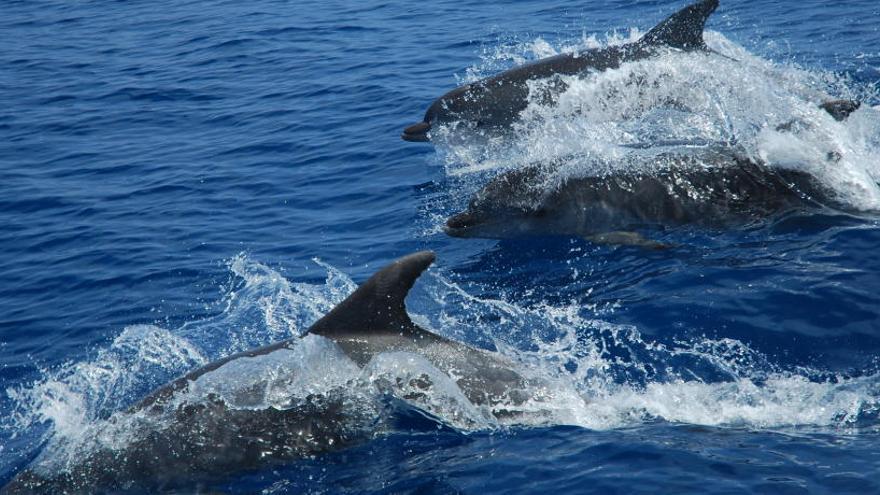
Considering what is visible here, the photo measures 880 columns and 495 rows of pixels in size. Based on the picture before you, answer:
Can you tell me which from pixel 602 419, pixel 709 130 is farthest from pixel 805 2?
pixel 602 419

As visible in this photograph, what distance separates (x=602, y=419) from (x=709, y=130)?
8.41 m

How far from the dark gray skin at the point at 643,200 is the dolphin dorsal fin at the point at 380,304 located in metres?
4.35

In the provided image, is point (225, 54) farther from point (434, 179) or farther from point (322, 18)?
point (434, 179)

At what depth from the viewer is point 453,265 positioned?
41.5 ft

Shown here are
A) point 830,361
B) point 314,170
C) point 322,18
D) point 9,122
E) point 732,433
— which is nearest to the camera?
point 732,433

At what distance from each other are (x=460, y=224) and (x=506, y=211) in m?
0.58

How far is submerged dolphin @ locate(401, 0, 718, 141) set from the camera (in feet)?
53.7

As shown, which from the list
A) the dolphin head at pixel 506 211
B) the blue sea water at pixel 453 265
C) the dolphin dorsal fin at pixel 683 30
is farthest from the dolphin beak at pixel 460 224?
the dolphin dorsal fin at pixel 683 30

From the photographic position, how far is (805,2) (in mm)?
24172

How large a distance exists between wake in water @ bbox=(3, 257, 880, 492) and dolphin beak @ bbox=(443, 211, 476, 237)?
2.48m

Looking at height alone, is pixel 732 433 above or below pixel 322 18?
below

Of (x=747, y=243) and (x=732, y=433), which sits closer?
Answer: (x=732, y=433)

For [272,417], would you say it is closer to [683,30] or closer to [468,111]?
[468,111]

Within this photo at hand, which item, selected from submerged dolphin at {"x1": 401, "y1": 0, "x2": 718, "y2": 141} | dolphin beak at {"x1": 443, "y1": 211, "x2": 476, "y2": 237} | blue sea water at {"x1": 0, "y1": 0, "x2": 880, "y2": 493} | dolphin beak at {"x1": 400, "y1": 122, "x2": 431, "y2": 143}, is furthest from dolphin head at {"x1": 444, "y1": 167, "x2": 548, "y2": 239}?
dolphin beak at {"x1": 400, "y1": 122, "x2": 431, "y2": 143}
